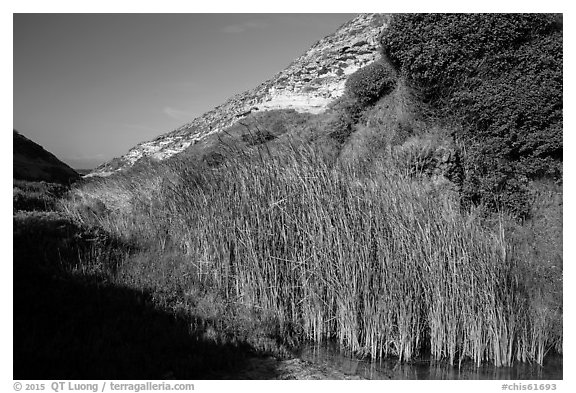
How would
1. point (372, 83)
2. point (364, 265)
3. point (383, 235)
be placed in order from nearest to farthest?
point (364, 265) < point (383, 235) < point (372, 83)

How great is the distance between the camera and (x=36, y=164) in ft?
73.4

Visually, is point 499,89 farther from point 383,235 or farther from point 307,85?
point 307,85

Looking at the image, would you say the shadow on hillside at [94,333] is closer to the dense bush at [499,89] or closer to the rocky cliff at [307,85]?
the dense bush at [499,89]

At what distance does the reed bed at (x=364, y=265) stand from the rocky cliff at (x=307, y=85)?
478 inches

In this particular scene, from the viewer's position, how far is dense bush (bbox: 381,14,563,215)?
1182cm

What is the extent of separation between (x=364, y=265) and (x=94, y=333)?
13.7 ft

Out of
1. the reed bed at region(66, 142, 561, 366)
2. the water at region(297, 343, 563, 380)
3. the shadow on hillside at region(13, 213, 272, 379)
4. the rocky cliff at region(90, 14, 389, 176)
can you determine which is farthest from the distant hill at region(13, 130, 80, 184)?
the water at region(297, 343, 563, 380)

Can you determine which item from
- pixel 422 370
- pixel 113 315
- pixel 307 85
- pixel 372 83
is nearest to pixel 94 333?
Result: pixel 113 315

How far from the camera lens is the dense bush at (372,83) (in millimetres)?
16016

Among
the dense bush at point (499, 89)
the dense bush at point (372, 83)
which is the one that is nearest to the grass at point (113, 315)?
the dense bush at point (499, 89)

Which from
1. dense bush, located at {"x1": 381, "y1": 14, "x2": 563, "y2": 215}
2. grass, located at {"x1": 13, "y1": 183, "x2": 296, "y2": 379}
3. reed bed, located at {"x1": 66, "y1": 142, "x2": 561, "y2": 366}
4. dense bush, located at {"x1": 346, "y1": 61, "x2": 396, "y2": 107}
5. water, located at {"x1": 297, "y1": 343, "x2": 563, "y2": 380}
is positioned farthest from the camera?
dense bush, located at {"x1": 346, "y1": 61, "x2": 396, "y2": 107}

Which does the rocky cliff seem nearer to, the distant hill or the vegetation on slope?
the distant hill

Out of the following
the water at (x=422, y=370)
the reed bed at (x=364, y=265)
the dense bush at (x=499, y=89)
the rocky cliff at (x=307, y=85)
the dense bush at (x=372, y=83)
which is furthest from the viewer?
the rocky cliff at (x=307, y=85)

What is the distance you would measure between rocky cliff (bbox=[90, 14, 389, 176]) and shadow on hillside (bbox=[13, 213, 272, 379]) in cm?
1436
